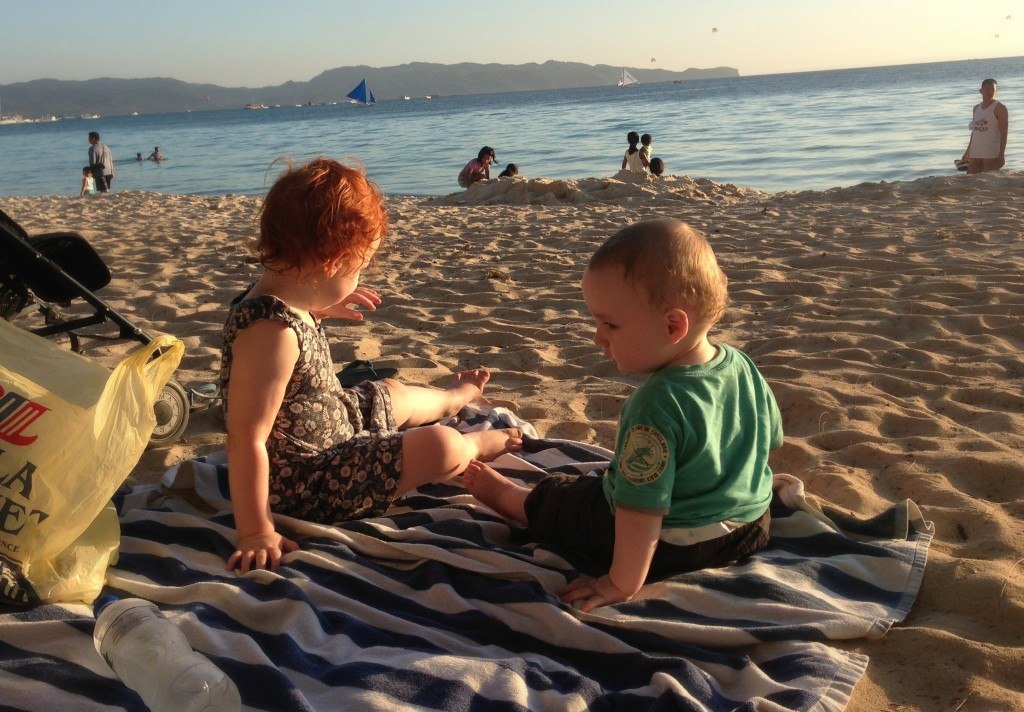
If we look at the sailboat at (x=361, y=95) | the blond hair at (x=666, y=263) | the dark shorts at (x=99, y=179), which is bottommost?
the blond hair at (x=666, y=263)

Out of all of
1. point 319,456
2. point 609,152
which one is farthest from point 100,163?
point 319,456

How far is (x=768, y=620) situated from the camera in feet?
6.53

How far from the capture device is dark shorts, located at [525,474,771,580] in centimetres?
214

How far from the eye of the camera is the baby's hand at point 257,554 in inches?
86.1

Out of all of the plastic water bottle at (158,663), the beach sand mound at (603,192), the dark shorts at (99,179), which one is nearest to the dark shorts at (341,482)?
the plastic water bottle at (158,663)

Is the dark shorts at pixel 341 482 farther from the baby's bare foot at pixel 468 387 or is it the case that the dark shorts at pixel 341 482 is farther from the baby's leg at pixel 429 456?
the baby's bare foot at pixel 468 387

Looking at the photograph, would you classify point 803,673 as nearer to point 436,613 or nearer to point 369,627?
point 436,613

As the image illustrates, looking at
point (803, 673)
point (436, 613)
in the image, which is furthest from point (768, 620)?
point (436, 613)

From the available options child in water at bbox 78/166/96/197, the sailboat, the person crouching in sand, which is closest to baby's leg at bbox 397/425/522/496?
the person crouching in sand

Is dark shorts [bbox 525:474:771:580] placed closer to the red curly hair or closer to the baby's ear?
the baby's ear

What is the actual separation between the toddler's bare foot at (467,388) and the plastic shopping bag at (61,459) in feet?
4.50

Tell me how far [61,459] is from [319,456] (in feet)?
A: 2.29

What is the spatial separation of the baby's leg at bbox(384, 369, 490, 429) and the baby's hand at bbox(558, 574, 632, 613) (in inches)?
45.2

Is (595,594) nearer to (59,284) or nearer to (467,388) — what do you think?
(467,388)
